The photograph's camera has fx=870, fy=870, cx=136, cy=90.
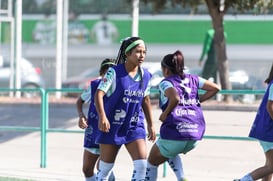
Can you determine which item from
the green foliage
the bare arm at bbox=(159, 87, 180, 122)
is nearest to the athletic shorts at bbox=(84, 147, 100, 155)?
the bare arm at bbox=(159, 87, 180, 122)

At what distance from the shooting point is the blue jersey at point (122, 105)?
29.3 ft

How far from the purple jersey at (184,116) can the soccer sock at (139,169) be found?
20.2 inches

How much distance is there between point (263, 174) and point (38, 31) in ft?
110

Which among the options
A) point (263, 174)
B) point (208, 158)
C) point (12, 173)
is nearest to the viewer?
point (263, 174)

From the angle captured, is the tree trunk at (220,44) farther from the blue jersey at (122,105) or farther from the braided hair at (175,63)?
the blue jersey at (122,105)

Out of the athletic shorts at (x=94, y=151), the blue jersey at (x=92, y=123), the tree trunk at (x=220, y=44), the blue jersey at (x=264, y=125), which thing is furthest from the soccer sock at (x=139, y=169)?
the tree trunk at (x=220, y=44)

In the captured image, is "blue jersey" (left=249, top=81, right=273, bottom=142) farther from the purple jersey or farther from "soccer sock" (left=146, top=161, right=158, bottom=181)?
"soccer sock" (left=146, top=161, right=158, bottom=181)

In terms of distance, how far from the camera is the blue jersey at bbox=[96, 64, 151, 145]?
29.3 ft

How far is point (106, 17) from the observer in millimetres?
41656

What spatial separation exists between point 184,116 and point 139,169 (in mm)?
780

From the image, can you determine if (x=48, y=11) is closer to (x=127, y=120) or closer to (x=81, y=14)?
(x=81, y=14)

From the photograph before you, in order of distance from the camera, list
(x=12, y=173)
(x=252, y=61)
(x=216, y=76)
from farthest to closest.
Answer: (x=252, y=61) < (x=216, y=76) < (x=12, y=173)

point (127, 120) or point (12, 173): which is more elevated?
point (127, 120)

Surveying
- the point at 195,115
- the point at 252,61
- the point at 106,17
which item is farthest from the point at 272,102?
the point at 106,17
